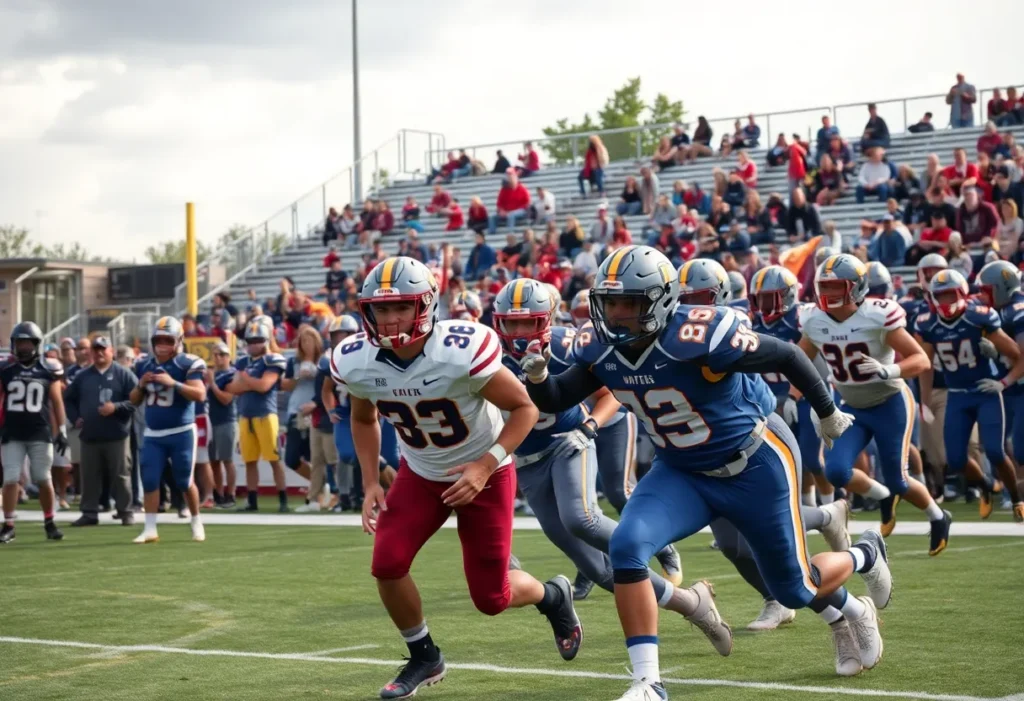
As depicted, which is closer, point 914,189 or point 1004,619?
point 1004,619

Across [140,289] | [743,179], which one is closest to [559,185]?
[743,179]

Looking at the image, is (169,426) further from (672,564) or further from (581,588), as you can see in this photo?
(672,564)

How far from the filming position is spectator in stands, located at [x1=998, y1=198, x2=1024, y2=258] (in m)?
15.6

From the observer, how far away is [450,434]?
18.3 feet

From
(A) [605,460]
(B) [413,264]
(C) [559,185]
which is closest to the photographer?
(B) [413,264]

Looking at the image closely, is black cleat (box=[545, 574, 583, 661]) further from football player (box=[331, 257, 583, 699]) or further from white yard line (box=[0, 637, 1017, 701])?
football player (box=[331, 257, 583, 699])

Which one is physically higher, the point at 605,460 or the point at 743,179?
the point at 743,179

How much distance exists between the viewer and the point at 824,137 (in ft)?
69.0

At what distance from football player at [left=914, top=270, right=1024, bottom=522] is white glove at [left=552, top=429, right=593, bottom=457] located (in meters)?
5.32

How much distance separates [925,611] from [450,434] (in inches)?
114

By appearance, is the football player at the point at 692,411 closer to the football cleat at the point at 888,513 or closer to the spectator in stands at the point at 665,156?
the football cleat at the point at 888,513

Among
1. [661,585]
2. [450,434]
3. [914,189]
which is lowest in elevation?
[661,585]

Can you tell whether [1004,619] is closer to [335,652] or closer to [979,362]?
[335,652]

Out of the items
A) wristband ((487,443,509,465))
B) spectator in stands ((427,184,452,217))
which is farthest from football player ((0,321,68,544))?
spectator in stands ((427,184,452,217))
